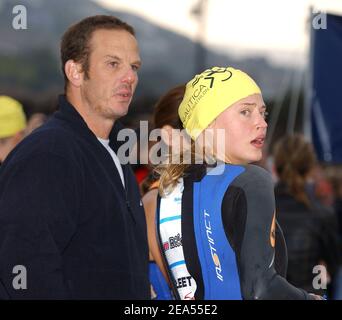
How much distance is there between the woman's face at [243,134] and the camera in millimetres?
2834

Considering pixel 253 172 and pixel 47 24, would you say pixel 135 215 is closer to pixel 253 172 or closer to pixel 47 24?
pixel 253 172

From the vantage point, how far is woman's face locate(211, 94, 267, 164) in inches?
112

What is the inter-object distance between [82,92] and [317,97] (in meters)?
3.21

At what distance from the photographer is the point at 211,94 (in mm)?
2984

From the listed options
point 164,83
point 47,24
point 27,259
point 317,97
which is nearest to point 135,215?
point 27,259

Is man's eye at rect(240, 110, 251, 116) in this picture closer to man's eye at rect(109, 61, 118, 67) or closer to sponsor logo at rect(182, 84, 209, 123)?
sponsor logo at rect(182, 84, 209, 123)

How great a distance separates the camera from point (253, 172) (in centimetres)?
261

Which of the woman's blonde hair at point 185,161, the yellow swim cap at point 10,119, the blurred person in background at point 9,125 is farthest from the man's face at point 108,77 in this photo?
the yellow swim cap at point 10,119

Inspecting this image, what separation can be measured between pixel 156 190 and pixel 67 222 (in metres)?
0.83

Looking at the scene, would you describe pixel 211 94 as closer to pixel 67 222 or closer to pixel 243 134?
pixel 243 134

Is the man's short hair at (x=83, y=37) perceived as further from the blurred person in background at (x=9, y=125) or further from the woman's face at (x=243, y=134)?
the blurred person in background at (x=9, y=125)

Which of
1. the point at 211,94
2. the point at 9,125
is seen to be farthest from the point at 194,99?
the point at 9,125

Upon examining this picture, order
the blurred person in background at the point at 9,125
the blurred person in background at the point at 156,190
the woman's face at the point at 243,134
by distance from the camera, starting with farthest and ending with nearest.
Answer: the blurred person in background at the point at 9,125 < the blurred person in background at the point at 156,190 < the woman's face at the point at 243,134

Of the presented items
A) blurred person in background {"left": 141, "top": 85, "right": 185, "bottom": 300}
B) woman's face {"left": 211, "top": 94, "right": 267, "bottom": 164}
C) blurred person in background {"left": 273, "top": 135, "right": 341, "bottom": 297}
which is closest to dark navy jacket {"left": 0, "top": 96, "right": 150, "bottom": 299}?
blurred person in background {"left": 141, "top": 85, "right": 185, "bottom": 300}
